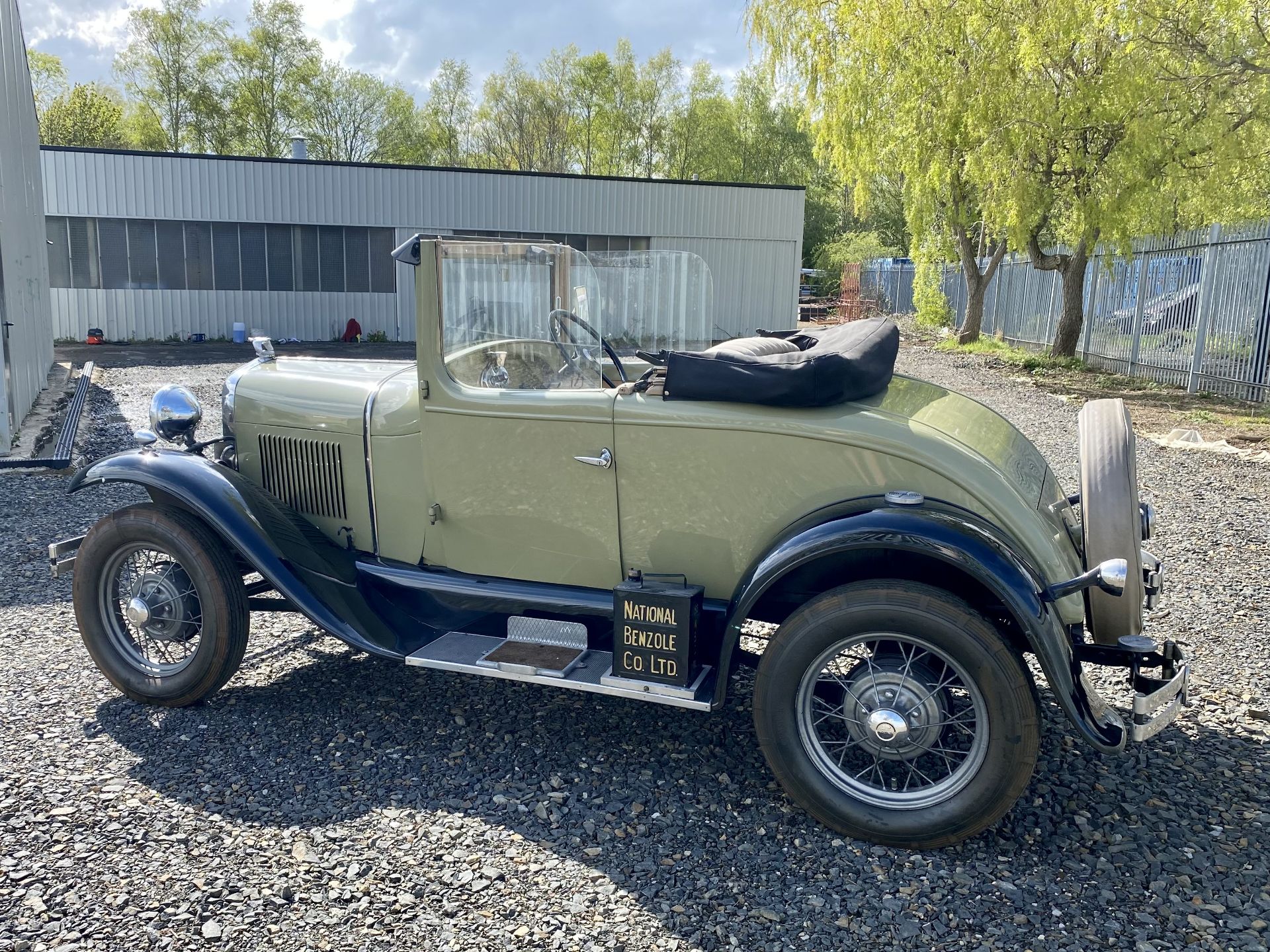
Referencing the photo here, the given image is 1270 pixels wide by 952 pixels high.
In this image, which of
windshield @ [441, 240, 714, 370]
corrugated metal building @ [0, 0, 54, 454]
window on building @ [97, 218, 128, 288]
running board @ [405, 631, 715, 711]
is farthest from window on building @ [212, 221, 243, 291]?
running board @ [405, 631, 715, 711]

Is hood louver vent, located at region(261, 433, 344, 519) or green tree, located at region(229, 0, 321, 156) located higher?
green tree, located at region(229, 0, 321, 156)

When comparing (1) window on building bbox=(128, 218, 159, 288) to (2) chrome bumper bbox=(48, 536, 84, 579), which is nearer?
(2) chrome bumper bbox=(48, 536, 84, 579)

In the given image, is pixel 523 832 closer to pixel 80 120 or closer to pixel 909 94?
pixel 909 94

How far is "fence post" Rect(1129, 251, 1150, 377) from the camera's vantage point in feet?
51.9

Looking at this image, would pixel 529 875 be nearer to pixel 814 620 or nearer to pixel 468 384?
pixel 814 620

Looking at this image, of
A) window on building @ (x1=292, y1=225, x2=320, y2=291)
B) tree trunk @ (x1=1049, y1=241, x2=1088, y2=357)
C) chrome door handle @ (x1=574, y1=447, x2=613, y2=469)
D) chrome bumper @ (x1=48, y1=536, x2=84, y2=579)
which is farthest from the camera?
window on building @ (x1=292, y1=225, x2=320, y2=291)

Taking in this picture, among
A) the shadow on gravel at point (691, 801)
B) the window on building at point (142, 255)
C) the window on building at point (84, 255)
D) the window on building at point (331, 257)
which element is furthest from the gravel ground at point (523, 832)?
the window on building at point (84, 255)

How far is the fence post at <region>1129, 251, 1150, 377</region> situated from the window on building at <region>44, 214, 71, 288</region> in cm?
2225

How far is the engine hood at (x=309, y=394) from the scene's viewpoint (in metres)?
3.97

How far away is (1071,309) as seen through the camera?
691 inches

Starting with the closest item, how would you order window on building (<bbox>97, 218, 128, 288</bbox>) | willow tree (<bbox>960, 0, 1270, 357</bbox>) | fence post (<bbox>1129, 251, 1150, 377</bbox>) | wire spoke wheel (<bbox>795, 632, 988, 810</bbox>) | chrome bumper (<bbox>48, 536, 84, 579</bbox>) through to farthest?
wire spoke wheel (<bbox>795, 632, 988, 810</bbox>)
chrome bumper (<bbox>48, 536, 84, 579</bbox>)
willow tree (<bbox>960, 0, 1270, 357</bbox>)
fence post (<bbox>1129, 251, 1150, 377</bbox>)
window on building (<bbox>97, 218, 128, 288</bbox>)

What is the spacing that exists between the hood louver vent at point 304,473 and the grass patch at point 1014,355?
1585 centimetres

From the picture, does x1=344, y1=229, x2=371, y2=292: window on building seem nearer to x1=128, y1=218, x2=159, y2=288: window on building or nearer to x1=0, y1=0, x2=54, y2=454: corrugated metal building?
x1=128, y1=218, x2=159, y2=288: window on building

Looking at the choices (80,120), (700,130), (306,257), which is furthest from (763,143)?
(306,257)
